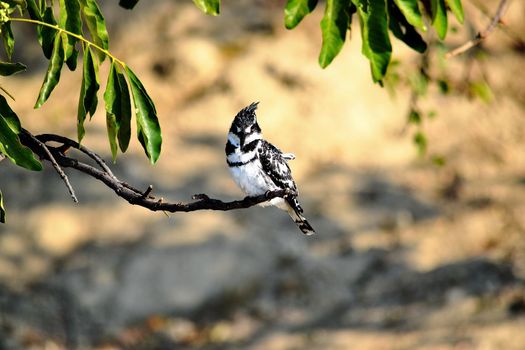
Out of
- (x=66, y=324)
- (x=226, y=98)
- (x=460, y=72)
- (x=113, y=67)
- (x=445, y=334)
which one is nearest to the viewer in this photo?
(x=113, y=67)

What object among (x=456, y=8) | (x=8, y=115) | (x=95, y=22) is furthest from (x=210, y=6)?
(x=456, y=8)

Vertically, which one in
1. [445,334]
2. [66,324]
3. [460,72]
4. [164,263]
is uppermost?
[460,72]

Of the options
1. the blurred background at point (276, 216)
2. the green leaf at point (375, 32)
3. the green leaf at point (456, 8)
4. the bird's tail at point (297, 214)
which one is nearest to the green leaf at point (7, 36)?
the green leaf at point (375, 32)

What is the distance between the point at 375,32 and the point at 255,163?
134 centimetres

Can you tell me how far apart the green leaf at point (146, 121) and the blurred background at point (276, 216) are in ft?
15.1

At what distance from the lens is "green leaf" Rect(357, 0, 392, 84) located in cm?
319

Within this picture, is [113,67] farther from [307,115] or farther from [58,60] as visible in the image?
[307,115]

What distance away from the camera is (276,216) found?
9.00 meters

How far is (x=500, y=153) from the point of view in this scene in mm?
9664

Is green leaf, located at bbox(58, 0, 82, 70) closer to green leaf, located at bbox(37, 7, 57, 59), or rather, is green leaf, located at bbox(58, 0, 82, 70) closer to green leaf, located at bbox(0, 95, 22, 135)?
green leaf, located at bbox(37, 7, 57, 59)

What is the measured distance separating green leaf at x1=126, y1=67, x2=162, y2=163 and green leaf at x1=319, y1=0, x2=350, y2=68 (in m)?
0.65

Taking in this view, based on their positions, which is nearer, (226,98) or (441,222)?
(441,222)

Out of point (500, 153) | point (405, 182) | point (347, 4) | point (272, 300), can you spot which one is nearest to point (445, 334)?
point (272, 300)

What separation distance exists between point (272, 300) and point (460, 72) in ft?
12.2
